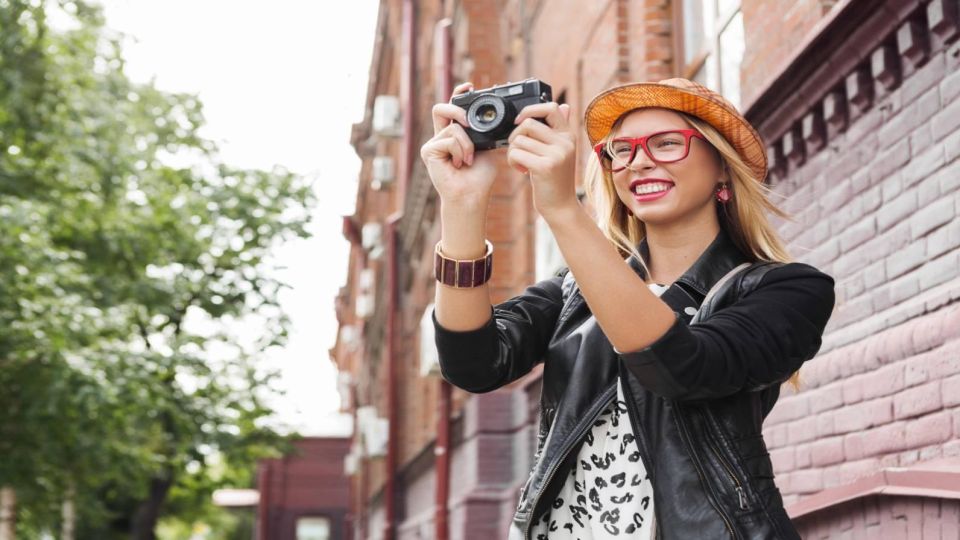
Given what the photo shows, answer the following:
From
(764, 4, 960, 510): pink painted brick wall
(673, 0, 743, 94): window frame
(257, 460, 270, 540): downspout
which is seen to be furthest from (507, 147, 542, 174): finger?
(257, 460, 270, 540): downspout

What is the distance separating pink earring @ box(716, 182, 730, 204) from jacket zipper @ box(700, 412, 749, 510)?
483 millimetres

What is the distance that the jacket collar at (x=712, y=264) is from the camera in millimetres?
2355

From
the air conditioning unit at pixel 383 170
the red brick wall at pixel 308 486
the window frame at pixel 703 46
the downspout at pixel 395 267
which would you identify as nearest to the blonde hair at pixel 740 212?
the window frame at pixel 703 46

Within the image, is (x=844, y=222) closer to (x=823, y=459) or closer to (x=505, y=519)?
(x=823, y=459)

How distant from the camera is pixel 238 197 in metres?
26.5

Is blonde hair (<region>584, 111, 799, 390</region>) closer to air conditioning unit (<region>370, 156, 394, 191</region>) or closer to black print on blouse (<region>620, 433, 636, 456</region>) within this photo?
black print on blouse (<region>620, 433, 636, 456</region>)

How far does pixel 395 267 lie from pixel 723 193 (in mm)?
20376

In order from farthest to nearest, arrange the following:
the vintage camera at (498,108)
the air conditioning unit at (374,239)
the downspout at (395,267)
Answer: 1. the air conditioning unit at (374,239)
2. the downspout at (395,267)
3. the vintage camera at (498,108)

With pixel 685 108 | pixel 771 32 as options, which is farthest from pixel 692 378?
pixel 771 32

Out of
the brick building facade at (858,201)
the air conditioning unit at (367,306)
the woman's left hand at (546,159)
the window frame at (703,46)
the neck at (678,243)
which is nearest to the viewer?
the woman's left hand at (546,159)

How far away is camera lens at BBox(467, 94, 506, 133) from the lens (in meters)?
2.15

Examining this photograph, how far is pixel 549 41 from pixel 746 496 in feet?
32.1

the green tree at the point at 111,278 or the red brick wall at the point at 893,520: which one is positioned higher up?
the green tree at the point at 111,278

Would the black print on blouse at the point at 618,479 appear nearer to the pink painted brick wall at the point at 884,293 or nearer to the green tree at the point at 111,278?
the pink painted brick wall at the point at 884,293
